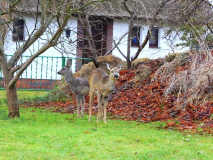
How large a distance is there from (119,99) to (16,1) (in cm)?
607

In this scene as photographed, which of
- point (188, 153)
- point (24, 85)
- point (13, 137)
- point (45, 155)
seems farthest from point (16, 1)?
point (24, 85)

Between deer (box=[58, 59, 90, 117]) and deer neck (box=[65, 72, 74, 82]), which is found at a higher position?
deer neck (box=[65, 72, 74, 82])

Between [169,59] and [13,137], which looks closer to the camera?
[13,137]

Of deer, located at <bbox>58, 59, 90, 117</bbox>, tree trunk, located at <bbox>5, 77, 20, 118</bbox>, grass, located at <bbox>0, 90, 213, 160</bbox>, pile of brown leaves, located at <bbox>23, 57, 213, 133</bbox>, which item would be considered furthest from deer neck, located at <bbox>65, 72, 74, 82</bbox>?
grass, located at <bbox>0, 90, 213, 160</bbox>

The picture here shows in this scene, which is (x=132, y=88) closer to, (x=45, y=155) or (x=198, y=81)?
(x=198, y=81)

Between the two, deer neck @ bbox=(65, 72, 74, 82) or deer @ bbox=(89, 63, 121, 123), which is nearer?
deer @ bbox=(89, 63, 121, 123)

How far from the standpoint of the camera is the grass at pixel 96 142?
758 cm

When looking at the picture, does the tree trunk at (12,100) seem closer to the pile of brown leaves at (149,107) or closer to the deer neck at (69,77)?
the deer neck at (69,77)

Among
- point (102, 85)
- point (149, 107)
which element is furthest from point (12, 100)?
point (149, 107)

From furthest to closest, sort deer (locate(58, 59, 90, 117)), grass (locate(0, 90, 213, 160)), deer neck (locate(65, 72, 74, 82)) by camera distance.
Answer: deer neck (locate(65, 72, 74, 82)) → deer (locate(58, 59, 90, 117)) → grass (locate(0, 90, 213, 160))

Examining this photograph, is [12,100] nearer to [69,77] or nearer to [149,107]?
[69,77]

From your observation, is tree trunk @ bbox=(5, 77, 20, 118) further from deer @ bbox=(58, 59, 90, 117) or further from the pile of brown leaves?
the pile of brown leaves

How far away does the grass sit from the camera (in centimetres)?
758

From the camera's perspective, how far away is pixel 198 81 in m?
13.2
